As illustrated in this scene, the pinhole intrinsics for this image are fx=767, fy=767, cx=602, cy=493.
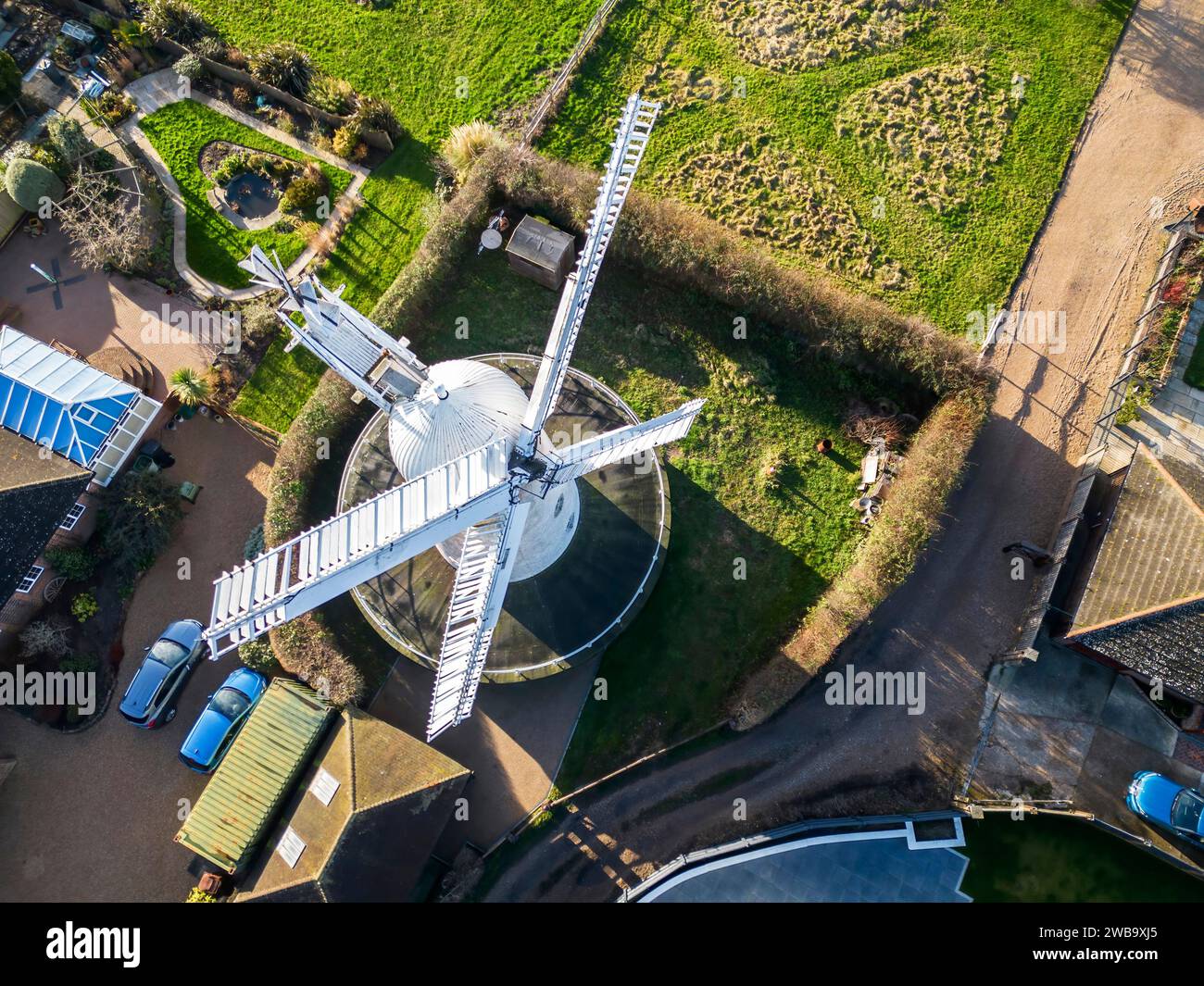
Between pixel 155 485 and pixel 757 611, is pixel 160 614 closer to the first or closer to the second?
pixel 155 485

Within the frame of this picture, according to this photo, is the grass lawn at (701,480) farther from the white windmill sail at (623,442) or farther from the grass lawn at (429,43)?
the white windmill sail at (623,442)

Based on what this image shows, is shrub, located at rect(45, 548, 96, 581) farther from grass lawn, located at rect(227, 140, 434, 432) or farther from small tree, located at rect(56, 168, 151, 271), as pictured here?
small tree, located at rect(56, 168, 151, 271)

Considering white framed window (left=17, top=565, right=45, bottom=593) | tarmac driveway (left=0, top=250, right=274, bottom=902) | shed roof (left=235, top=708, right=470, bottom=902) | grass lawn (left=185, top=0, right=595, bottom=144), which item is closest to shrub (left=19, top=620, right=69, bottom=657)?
white framed window (left=17, top=565, right=45, bottom=593)

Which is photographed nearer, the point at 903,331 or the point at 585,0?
the point at 903,331

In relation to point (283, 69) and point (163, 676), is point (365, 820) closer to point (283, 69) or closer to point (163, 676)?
point (163, 676)

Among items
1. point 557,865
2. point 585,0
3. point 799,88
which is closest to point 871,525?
point 557,865
